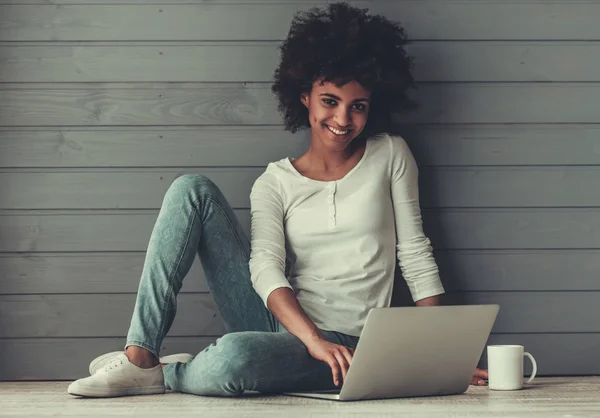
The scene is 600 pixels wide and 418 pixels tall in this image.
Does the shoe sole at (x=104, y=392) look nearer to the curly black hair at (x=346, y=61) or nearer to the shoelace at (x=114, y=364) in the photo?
the shoelace at (x=114, y=364)

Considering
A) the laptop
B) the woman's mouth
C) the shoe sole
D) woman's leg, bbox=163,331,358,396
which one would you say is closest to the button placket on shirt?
the woman's mouth

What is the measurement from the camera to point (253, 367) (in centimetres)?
188

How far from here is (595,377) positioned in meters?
2.38

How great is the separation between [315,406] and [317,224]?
23.5 inches

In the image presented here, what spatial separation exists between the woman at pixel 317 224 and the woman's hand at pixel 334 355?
0.23 ft

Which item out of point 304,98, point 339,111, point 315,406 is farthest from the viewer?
point 304,98

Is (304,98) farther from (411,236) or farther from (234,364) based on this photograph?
(234,364)

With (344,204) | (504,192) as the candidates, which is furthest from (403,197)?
(504,192)

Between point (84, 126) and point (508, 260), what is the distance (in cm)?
124

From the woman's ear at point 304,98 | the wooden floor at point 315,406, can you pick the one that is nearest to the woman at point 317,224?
the woman's ear at point 304,98

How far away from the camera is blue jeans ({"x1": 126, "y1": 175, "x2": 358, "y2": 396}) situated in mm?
1896

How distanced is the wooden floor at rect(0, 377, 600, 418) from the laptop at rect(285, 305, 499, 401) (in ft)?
0.10

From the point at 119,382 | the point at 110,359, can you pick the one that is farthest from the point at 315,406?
the point at 110,359

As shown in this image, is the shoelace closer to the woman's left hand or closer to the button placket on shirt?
the button placket on shirt
